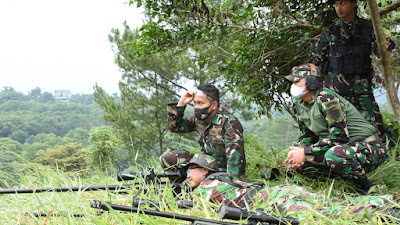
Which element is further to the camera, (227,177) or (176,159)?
(176,159)

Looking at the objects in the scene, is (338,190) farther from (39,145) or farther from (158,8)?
(39,145)

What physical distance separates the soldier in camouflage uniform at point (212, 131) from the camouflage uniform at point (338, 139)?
24.3 inches

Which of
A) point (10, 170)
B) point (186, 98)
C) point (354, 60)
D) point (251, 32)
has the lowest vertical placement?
point (10, 170)

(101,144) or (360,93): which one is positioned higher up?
(360,93)

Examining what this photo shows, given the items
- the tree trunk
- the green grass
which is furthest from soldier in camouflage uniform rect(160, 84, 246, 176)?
the tree trunk

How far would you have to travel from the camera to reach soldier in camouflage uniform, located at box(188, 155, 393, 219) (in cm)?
230

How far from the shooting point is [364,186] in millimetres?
3096

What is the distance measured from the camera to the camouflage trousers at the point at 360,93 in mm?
3752

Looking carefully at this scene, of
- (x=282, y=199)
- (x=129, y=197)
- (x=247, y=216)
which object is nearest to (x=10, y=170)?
(x=129, y=197)

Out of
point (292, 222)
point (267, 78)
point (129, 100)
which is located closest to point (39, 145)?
point (129, 100)

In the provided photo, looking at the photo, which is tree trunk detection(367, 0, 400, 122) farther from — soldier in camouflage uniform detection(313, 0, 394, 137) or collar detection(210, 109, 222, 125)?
collar detection(210, 109, 222, 125)

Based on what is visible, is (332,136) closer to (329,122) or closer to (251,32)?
(329,122)

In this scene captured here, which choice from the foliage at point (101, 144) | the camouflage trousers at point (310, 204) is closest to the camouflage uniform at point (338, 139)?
the camouflage trousers at point (310, 204)

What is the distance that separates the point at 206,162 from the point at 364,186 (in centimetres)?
141
